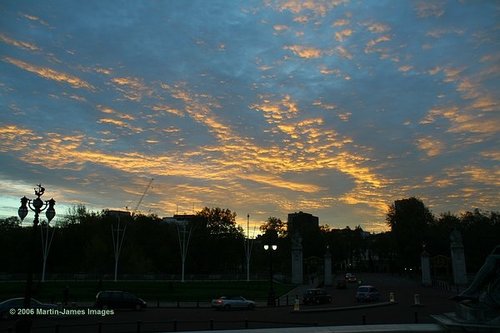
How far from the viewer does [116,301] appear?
3506cm

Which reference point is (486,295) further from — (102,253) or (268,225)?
(268,225)

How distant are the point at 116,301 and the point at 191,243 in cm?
7487

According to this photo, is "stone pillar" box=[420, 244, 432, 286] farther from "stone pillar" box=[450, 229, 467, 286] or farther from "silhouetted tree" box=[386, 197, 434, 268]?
"silhouetted tree" box=[386, 197, 434, 268]

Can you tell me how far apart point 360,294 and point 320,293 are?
4061 mm

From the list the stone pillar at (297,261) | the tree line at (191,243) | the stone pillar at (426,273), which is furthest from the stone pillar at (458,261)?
the tree line at (191,243)

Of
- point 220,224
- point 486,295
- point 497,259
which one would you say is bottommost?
point 486,295

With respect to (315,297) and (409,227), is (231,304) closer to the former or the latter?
(315,297)

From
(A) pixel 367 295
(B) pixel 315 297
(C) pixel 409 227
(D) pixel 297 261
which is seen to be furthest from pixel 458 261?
(C) pixel 409 227

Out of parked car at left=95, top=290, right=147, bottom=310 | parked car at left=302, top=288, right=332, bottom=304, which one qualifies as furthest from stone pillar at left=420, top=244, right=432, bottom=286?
parked car at left=95, top=290, right=147, bottom=310

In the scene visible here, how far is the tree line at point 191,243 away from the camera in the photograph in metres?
92.6

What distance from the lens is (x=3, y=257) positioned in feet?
313

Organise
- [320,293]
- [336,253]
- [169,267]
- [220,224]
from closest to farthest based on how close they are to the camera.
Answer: [320,293] < [169,267] < [220,224] < [336,253]

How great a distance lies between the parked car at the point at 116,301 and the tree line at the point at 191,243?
5075 cm

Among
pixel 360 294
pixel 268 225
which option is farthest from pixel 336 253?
pixel 360 294
